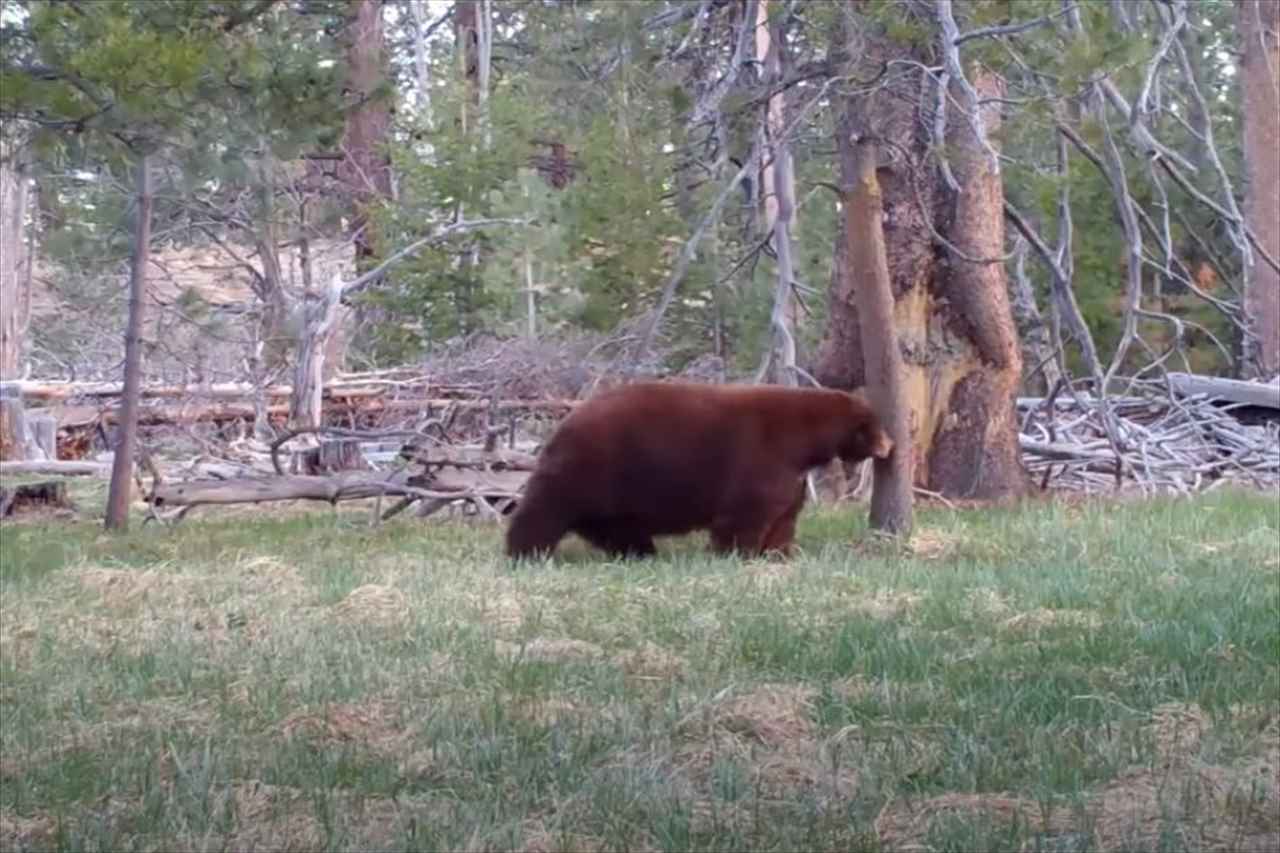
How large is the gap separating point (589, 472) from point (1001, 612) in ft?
9.86

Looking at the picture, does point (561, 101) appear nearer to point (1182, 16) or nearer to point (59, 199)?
point (59, 199)

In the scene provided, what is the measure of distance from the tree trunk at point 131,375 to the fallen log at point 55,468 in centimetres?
470

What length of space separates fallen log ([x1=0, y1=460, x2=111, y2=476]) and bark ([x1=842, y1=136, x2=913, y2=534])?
9.81 meters

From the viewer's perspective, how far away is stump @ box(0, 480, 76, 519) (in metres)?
16.2

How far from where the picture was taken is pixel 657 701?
22.7 feet

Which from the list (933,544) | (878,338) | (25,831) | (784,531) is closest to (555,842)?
(25,831)

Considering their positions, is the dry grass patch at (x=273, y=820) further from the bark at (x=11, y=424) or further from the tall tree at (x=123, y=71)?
the bark at (x=11, y=424)

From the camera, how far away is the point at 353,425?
21.6 m

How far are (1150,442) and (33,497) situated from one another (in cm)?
962

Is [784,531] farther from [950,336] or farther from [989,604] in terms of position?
[950,336]

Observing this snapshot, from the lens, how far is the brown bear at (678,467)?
1095cm

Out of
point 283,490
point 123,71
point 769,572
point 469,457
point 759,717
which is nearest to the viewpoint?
point 759,717

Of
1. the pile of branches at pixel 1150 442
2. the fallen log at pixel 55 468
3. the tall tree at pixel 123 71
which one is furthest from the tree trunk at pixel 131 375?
the pile of branches at pixel 1150 442

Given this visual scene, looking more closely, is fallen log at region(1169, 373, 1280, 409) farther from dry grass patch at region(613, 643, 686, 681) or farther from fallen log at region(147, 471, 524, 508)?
dry grass patch at region(613, 643, 686, 681)
